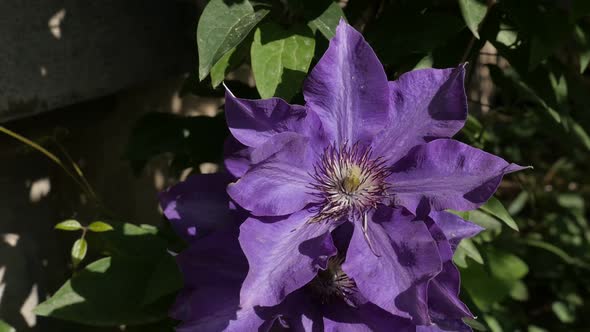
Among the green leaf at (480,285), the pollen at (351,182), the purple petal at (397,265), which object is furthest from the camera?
the green leaf at (480,285)

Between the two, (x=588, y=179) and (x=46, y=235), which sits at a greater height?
(x=46, y=235)

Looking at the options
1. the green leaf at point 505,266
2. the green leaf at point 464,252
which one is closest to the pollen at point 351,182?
the green leaf at point 464,252

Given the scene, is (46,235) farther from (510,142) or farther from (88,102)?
(510,142)

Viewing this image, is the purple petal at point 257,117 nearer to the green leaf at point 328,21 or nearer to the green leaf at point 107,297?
the green leaf at point 328,21

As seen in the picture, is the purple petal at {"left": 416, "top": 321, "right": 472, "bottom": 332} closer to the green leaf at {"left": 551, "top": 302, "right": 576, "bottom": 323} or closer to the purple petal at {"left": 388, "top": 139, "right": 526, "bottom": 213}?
the purple petal at {"left": 388, "top": 139, "right": 526, "bottom": 213}

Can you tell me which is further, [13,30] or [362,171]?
[13,30]

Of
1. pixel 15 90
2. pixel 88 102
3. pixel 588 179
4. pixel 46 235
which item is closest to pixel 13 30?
pixel 15 90

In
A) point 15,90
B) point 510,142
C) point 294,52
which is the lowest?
point 510,142

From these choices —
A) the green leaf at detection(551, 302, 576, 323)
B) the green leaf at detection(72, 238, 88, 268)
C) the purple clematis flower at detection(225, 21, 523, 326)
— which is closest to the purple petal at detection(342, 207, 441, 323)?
the purple clematis flower at detection(225, 21, 523, 326)
